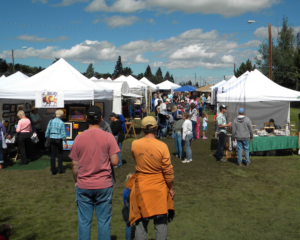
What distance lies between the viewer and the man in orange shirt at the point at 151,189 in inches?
132

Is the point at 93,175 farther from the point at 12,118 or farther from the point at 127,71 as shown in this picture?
the point at 127,71

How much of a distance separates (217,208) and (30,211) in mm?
3544

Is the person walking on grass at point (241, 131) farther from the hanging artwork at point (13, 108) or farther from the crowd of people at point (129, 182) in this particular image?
the hanging artwork at point (13, 108)

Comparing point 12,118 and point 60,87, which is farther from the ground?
point 60,87

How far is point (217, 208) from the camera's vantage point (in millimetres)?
5930

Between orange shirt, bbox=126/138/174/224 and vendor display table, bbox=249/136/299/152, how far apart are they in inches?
312

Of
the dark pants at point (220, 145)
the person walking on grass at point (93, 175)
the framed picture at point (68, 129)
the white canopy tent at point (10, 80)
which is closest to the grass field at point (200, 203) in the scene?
the dark pants at point (220, 145)

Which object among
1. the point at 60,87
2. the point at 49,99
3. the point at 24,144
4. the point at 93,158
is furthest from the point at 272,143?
the point at 93,158

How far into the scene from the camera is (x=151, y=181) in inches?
134

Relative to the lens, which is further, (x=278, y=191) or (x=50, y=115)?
(x=50, y=115)

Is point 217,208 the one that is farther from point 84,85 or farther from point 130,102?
point 130,102

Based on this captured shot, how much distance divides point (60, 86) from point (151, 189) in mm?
7841

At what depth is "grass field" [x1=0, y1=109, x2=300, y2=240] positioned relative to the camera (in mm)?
4871

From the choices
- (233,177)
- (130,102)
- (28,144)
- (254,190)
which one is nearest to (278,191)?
(254,190)
